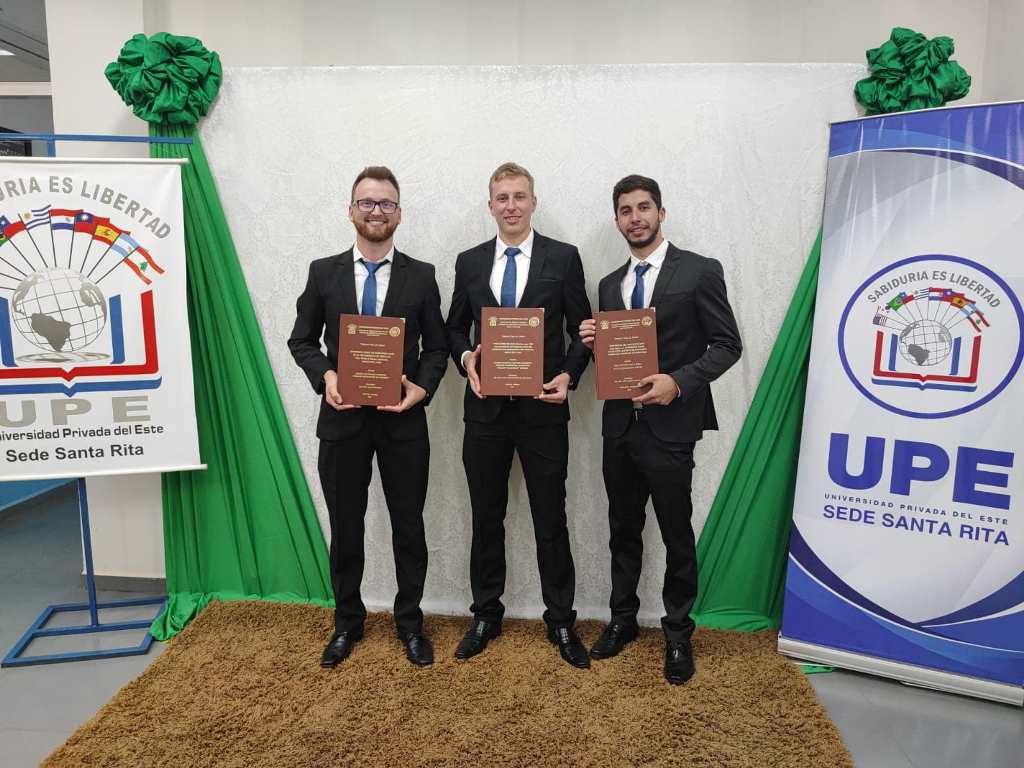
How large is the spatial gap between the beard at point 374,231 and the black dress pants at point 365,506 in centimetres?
65

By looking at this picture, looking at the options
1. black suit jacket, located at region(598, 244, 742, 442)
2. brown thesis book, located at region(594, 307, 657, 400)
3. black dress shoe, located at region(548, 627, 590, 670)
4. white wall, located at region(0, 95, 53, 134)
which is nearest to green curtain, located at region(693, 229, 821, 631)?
black suit jacket, located at region(598, 244, 742, 442)

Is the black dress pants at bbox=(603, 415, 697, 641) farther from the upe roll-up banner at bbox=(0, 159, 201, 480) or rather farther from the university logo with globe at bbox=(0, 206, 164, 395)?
the university logo with globe at bbox=(0, 206, 164, 395)

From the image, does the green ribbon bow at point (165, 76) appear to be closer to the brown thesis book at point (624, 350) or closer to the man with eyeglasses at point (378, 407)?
the man with eyeglasses at point (378, 407)

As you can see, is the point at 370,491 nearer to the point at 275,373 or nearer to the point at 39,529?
the point at 275,373

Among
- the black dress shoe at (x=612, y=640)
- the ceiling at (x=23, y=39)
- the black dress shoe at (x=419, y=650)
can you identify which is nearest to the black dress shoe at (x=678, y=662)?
the black dress shoe at (x=612, y=640)

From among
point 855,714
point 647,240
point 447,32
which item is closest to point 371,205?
point 647,240

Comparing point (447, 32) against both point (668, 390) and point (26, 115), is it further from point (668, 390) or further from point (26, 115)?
point (26, 115)

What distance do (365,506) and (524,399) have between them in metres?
0.76

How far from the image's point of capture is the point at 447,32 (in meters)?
2.92

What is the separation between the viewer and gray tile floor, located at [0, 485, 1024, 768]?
209cm

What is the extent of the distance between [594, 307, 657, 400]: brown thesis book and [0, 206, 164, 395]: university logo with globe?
185 centimetres

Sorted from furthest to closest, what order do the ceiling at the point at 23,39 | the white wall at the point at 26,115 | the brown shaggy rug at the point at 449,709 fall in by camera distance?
the white wall at the point at 26,115 → the ceiling at the point at 23,39 → the brown shaggy rug at the point at 449,709

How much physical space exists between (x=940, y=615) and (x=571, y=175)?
7.29 ft

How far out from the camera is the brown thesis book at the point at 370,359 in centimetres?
229
